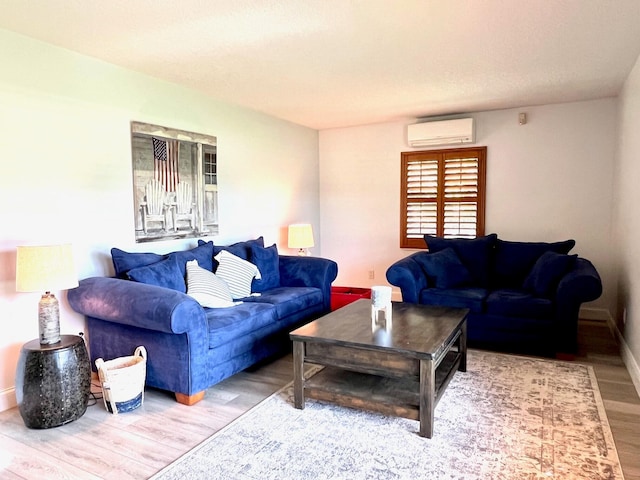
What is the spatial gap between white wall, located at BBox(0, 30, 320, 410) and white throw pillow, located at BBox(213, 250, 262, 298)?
458 mm

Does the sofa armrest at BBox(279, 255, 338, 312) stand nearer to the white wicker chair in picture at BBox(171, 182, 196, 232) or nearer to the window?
the white wicker chair in picture at BBox(171, 182, 196, 232)

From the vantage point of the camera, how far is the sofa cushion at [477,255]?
425cm

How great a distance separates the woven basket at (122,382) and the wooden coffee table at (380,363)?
962mm

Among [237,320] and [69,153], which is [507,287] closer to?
[237,320]

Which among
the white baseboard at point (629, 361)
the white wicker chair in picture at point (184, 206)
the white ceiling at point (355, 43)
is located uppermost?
the white ceiling at point (355, 43)

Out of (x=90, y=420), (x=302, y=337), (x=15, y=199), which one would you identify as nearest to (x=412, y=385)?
(x=302, y=337)

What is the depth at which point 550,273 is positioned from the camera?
3633 millimetres

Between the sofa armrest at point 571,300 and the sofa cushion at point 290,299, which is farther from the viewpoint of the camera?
the sofa cushion at point 290,299

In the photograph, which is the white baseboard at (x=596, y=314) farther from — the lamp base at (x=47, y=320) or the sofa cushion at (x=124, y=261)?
the lamp base at (x=47, y=320)

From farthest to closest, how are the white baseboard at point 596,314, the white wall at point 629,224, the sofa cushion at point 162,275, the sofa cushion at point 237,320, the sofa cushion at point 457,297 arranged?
the white baseboard at point 596,314, the sofa cushion at point 457,297, the white wall at point 629,224, the sofa cushion at point 162,275, the sofa cushion at point 237,320

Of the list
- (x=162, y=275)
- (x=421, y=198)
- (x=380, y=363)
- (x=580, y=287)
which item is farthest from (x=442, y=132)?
(x=162, y=275)

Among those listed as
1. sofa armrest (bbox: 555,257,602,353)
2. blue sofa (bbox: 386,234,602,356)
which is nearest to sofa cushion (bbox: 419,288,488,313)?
blue sofa (bbox: 386,234,602,356)

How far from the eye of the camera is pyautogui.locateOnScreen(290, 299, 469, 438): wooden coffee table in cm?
227

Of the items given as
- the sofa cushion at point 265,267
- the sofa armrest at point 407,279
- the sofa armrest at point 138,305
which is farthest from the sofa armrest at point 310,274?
the sofa armrest at point 138,305
